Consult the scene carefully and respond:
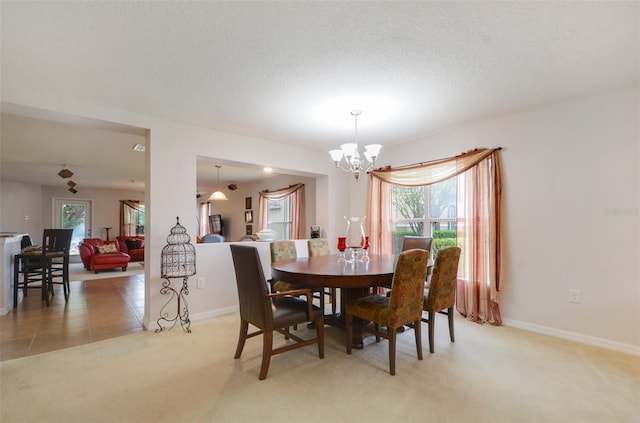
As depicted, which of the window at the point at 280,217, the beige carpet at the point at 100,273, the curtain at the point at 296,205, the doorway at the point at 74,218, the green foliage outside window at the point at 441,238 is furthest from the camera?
the doorway at the point at 74,218

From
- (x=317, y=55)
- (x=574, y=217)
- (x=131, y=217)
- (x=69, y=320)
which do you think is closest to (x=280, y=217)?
(x=69, y=320)

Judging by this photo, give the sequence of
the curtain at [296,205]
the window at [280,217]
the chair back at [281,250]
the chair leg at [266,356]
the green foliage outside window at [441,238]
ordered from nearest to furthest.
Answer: the chair leg at [266,356] → the chair back at [281,250] → the green foliage outside window at [441,238] → the curtain at [296,205] → the window at [280,217]

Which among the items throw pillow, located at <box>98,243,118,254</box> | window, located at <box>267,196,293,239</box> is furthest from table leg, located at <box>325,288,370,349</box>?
throw pillow, located at <box>98,243,118,254</box>

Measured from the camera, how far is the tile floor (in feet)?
9.34

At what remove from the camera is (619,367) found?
2.36 m

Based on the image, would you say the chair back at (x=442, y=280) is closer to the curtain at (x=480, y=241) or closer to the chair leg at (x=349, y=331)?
the chair leg at (x=349, y=331)

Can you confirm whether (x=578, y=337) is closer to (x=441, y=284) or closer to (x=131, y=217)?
(x=441, y=284)

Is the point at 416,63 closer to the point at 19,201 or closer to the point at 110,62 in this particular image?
the point at 110,62

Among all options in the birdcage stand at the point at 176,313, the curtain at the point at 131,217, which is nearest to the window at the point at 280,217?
the birdcage stand at the point at 176,313

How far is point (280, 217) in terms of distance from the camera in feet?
23.3

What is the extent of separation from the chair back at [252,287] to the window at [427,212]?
2737mm

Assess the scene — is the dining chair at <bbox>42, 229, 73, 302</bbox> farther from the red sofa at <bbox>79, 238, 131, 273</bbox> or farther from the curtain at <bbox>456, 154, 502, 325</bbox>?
the curtain at <bbox>456, 154, 502, 325</bbox>

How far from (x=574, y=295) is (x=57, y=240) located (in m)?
6.68

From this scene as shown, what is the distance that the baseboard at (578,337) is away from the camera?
103 inches
